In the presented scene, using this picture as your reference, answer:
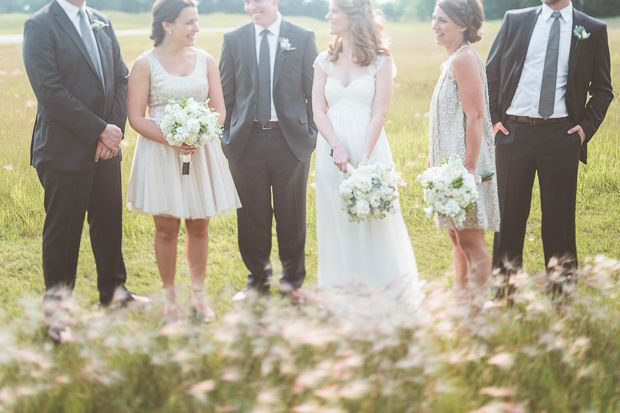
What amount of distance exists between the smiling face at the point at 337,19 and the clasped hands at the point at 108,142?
1614 millimetres

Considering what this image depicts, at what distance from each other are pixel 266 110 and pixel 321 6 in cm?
1708

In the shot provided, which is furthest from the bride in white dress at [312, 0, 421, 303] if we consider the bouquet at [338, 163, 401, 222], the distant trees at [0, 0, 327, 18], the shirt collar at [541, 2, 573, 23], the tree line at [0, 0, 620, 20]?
the distant trees at [0, 0, 327, 18]

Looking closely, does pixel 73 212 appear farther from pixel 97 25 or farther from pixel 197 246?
pixel 97 25

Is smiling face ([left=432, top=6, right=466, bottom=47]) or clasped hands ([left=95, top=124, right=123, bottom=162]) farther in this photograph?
clasped hands ([left=95, top=124, right=123, bottom=162])

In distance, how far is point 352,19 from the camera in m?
4.95

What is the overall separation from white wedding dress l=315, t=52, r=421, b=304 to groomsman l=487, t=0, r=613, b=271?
0.92 m

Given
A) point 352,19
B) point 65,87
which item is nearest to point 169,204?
point 65,87

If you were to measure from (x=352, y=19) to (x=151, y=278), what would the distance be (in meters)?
3.01

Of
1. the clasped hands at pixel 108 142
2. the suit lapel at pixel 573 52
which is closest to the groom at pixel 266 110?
the clasped hands at pixel 108 142

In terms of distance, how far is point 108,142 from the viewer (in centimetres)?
498

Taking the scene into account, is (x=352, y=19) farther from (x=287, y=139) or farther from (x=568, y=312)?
(x=568, y=312)

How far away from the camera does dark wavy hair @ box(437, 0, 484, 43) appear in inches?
180

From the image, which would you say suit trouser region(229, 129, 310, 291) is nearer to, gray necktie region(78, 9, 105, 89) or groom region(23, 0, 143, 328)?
groom region(23, 0, 143, 328)

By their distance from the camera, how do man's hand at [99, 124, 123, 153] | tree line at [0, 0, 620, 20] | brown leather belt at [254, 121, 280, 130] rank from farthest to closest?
tree line at [0, 0, 620, 20] < brown leather belt at [254, 121, 280, 130] < man's hand at [99, 124, 123, 153]
